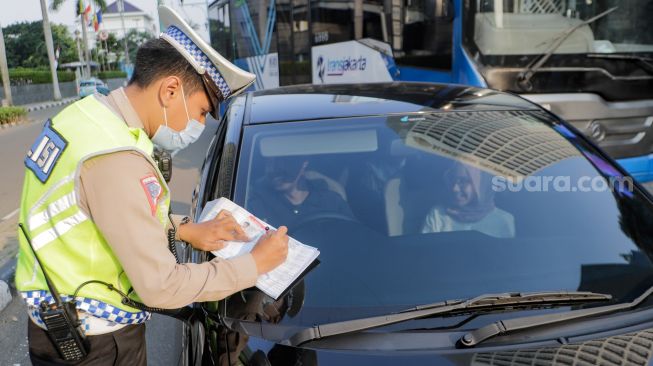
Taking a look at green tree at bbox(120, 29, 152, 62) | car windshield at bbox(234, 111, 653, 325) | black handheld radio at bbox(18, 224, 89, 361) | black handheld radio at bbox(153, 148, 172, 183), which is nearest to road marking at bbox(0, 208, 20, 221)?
black handheld radio at bbox(153, 148, 172, 183)

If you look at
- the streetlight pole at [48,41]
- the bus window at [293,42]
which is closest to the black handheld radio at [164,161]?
the bus window at [293,42]

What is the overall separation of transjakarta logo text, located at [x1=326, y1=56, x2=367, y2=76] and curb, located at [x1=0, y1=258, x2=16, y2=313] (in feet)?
14.2

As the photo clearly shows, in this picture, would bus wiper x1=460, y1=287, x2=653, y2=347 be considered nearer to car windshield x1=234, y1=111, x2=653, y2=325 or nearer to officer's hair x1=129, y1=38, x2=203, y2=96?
car windshield x1=234, y1=111, x2=653, y2=325

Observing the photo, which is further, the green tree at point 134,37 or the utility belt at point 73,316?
the green tree at point 134,37

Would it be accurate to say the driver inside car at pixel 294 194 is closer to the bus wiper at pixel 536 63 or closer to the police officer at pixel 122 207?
the police officer at pixel 122 207

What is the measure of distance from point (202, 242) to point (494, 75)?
13.5 ft

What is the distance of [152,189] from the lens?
1.43 metres

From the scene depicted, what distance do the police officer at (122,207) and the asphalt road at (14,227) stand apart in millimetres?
778

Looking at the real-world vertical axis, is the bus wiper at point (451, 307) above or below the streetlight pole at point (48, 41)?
below

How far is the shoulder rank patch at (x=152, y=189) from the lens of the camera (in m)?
1.39

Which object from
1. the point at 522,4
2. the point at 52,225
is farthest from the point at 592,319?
the point at 522,4

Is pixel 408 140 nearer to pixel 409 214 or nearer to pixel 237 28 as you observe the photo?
pixel 409 214

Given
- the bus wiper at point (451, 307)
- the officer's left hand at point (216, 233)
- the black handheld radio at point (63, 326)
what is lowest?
the bus wiper at point (451, 307)

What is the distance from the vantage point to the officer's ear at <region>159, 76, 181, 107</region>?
154cm
